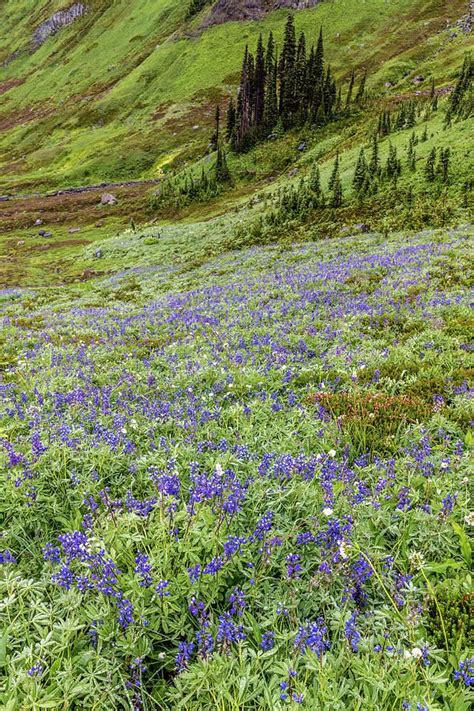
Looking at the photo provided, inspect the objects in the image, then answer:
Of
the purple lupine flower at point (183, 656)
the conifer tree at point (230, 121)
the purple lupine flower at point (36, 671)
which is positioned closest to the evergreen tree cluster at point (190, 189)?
the conifer tree at point (230, 121)

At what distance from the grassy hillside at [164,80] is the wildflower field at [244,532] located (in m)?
71.7

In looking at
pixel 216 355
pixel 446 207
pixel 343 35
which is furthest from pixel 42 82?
pixel 216 355

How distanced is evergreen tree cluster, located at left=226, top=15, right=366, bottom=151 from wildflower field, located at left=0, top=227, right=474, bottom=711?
247 ft

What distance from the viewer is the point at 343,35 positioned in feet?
Answer: 387

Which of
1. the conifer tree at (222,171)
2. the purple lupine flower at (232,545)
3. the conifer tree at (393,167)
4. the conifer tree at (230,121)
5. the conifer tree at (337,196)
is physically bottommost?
the conifer tree at (337,196)

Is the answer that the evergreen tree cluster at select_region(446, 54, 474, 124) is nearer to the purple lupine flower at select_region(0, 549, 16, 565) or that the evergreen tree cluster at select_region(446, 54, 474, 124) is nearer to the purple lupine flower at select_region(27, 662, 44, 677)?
the purple lupine flower at select_region(0, 549, 16, 565)

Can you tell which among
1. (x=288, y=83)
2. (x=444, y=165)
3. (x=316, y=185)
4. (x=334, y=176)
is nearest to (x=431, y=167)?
(x=444, y=165)

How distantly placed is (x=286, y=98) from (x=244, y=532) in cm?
8802

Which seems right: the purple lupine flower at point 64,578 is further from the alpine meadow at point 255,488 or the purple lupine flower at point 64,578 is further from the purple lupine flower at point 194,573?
the purple lupine flower at point 194,573

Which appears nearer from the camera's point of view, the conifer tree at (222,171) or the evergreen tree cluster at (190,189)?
the evergreen tree cluster at (190,189)

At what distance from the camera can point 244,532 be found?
411 centimetres

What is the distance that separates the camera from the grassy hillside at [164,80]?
9750 centimetres

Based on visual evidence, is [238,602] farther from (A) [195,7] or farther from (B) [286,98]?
(A) [195,7]

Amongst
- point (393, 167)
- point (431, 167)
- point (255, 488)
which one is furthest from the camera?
point (393, 167)
